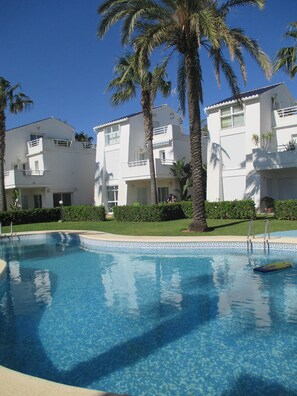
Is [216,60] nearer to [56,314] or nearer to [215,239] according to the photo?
[215,239]

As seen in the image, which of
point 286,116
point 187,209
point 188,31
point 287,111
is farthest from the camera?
point 287,111

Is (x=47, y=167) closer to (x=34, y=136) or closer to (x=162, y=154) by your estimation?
(x=34, y=136)

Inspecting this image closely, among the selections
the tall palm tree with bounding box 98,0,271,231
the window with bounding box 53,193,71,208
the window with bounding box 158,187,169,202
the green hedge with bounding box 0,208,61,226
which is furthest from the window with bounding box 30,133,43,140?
the tall palm tree with bounding box 98,0,271,231

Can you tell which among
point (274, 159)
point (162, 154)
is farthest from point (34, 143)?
point (274, 159)

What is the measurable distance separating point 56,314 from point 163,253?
7167 mm

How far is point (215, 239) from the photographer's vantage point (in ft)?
48.1

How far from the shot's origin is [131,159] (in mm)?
33656

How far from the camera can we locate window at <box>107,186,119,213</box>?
3500cm

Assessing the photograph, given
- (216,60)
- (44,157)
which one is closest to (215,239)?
(216,60)

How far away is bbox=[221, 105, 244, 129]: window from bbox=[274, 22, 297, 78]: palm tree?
818 cm

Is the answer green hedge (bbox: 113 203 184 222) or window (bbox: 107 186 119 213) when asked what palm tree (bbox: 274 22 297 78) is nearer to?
green hedge (bbox: 113 203 184 222)

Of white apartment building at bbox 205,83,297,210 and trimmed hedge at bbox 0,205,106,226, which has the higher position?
white apartment building at bbox 205,83,297,210

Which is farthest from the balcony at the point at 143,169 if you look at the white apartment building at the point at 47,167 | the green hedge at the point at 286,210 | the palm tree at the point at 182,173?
the green hedge at the point at 286,210

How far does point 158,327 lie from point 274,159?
20276 mm
